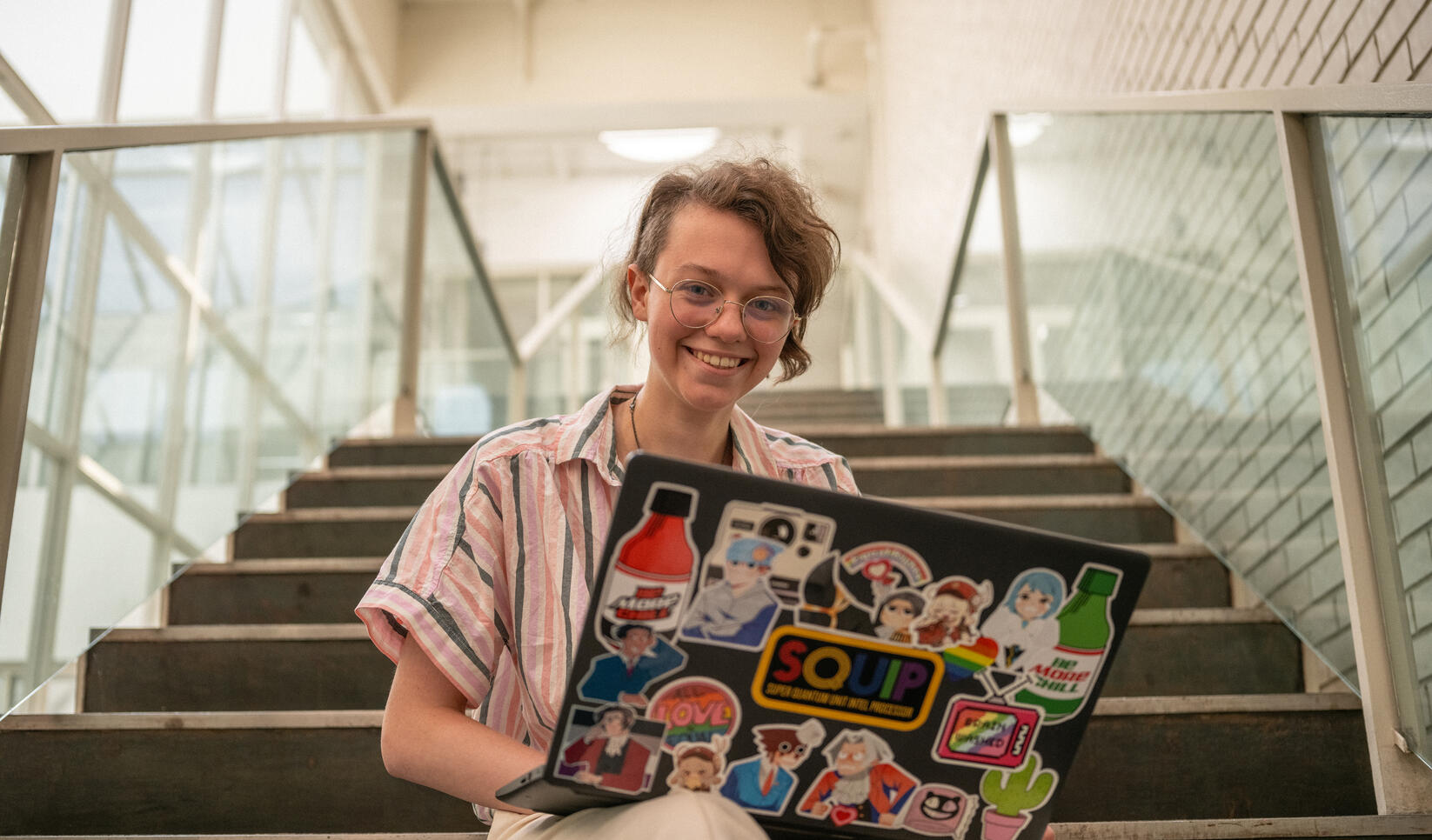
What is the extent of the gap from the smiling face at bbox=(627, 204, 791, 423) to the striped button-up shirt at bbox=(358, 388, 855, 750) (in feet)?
0.39

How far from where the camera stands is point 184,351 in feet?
9.15

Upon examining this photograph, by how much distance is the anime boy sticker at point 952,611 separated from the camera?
0.96 m

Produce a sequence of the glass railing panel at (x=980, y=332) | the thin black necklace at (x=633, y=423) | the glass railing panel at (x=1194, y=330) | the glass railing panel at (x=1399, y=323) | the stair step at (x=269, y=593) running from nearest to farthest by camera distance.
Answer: the thin black necklace at (x=633, y=423), the glass railing panel at (x=1399, y=323), the glass railing panel at (x=1194, y=330), the stair step at (x=269, y=593), the glass railing panel at (x=980, y=332)

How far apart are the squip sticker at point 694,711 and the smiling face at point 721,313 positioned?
0.52m

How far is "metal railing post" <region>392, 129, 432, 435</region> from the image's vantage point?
14.5ft

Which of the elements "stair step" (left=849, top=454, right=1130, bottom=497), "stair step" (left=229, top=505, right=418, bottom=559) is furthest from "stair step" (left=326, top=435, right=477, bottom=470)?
"stair step" (left=849, top=454, right=1130, bottom=497)

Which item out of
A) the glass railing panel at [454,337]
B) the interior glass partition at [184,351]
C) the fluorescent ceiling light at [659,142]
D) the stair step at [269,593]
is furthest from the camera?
the fluorescent ceiling light at [659,142]

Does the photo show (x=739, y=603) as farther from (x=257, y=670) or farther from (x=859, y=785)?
(x=257, y=670)

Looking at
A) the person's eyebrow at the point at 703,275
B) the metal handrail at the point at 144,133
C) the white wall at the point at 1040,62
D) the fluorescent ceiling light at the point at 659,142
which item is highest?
the fluorescent ceiling light at the point at 659,142

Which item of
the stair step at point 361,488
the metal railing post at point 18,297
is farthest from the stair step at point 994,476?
the metal railing post at point 18,297

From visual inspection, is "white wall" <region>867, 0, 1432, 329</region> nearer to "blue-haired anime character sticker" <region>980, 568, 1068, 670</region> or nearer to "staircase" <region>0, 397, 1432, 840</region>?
"staircase" <region>0, 397, 1432, 840</region>

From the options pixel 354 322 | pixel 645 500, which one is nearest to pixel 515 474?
pixel 645 500

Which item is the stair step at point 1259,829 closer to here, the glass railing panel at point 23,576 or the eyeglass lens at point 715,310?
the eyeglass lens at point 715,310

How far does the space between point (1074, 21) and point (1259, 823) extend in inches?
128
